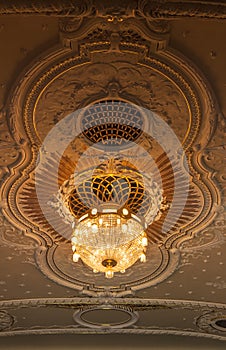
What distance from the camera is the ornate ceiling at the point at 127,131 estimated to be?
3.70 metres

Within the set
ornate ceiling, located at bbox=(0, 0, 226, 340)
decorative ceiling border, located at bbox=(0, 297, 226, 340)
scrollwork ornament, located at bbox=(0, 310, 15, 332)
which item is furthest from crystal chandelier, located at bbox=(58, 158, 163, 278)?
scrollwork ornament, located at bbox=(0, 310, 15, 332)

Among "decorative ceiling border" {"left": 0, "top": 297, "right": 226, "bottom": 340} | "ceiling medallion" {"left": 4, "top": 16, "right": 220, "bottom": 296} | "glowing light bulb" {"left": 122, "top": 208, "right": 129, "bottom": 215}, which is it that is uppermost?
"ceiling medallion" {"left": 4, "top": 16, "right": 220, "bottom": 296}

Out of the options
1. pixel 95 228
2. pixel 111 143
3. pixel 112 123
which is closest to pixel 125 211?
pixel 95 228

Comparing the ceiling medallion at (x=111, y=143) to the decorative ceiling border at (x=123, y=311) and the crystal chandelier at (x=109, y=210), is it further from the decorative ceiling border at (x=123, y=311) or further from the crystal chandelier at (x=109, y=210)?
the decorative ceiling border at (x=123, y=311)

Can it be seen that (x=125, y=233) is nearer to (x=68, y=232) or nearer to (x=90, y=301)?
(x=68, y=232)

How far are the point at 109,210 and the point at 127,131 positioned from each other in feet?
2.69

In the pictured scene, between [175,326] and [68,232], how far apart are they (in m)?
3.77

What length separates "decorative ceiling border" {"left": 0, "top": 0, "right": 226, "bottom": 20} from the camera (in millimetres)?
3396

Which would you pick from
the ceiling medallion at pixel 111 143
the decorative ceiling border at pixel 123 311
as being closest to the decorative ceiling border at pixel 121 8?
the ceiling medallion at pixel 111 143

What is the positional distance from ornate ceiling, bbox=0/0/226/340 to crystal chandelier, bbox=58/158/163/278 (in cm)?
14

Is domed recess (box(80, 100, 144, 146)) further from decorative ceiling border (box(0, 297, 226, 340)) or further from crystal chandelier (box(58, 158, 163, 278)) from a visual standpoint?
decorative ceiling border (box(0, 297, 226, 340))

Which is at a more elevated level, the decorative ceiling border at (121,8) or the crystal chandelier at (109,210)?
the decorative ceiling border at (121,8)

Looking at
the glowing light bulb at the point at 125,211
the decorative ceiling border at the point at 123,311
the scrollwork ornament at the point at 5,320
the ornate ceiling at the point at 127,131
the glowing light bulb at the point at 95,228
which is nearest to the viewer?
the ornate ceiling at the point at 127,131

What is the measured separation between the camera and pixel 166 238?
5.99 m
